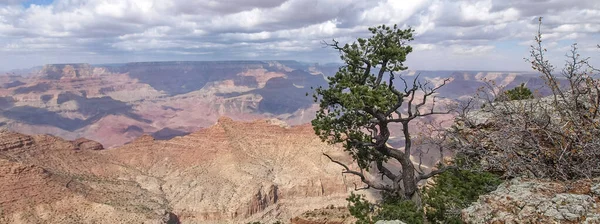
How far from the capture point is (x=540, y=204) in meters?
6.55

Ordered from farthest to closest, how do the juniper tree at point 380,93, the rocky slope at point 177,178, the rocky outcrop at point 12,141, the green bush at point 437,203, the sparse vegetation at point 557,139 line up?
the rocky outcrop at point 12,141
the rocky slope at point 177,178
the juniper tree at point 380,93
the green bush at point 437,203
the sparse vegetation at point 557,139

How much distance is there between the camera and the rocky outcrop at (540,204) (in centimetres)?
A: 602

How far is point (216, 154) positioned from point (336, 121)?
87827mm

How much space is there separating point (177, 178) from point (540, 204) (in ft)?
310

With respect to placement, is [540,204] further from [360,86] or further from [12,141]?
[12,141]

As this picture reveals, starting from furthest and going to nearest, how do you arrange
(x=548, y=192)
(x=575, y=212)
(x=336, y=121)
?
(x=336, y=121)
(x=548, y=192)
(x=575, y=212)

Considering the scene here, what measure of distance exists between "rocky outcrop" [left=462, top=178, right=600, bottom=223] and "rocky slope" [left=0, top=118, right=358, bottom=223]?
64377 millimetres

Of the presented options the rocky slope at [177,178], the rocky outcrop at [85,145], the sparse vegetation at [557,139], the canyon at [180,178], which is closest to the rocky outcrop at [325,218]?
the canyon at [180,178]

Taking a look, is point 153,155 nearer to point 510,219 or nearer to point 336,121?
point 336,121

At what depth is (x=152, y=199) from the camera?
76688mm

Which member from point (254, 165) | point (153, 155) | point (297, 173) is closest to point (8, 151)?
point (153, 155)

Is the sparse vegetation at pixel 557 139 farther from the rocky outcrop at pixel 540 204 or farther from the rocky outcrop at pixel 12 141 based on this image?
the rocky outcrop at pixel 12 141

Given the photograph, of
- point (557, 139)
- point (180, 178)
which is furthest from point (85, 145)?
point (557, 139)

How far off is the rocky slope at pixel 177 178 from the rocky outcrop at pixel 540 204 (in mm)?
64377
